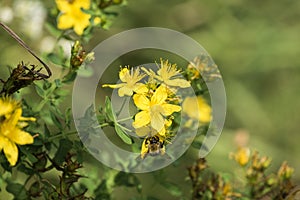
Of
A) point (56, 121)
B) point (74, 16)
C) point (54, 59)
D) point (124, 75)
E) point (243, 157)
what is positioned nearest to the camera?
point (124, 75)

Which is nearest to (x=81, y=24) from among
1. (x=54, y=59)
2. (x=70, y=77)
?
(x=54, y=59)

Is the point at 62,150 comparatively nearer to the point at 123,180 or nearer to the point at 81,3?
the point at 123,180

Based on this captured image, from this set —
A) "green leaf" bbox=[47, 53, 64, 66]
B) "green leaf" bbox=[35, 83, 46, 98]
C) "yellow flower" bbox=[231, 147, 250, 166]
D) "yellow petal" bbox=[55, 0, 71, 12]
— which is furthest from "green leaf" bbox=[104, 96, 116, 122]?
"yellow flower" bbox=[231, 147, 250, 166]

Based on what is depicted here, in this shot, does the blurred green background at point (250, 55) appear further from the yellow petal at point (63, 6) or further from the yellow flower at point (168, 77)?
the yellow flower at point (168, 77)

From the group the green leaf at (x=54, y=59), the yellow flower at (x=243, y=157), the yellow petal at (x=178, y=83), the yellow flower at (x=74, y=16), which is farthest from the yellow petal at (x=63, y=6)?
the yellow flower at (x=243, y=157)

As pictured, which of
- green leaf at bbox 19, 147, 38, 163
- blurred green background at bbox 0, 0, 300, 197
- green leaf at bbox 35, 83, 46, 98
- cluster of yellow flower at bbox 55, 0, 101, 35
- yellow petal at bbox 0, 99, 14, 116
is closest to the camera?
yellow petal at bbox 0, 99, 14, 116

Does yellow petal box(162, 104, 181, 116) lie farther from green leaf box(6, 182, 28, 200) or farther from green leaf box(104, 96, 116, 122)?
green leaf box(6, 182, 28, 200)
